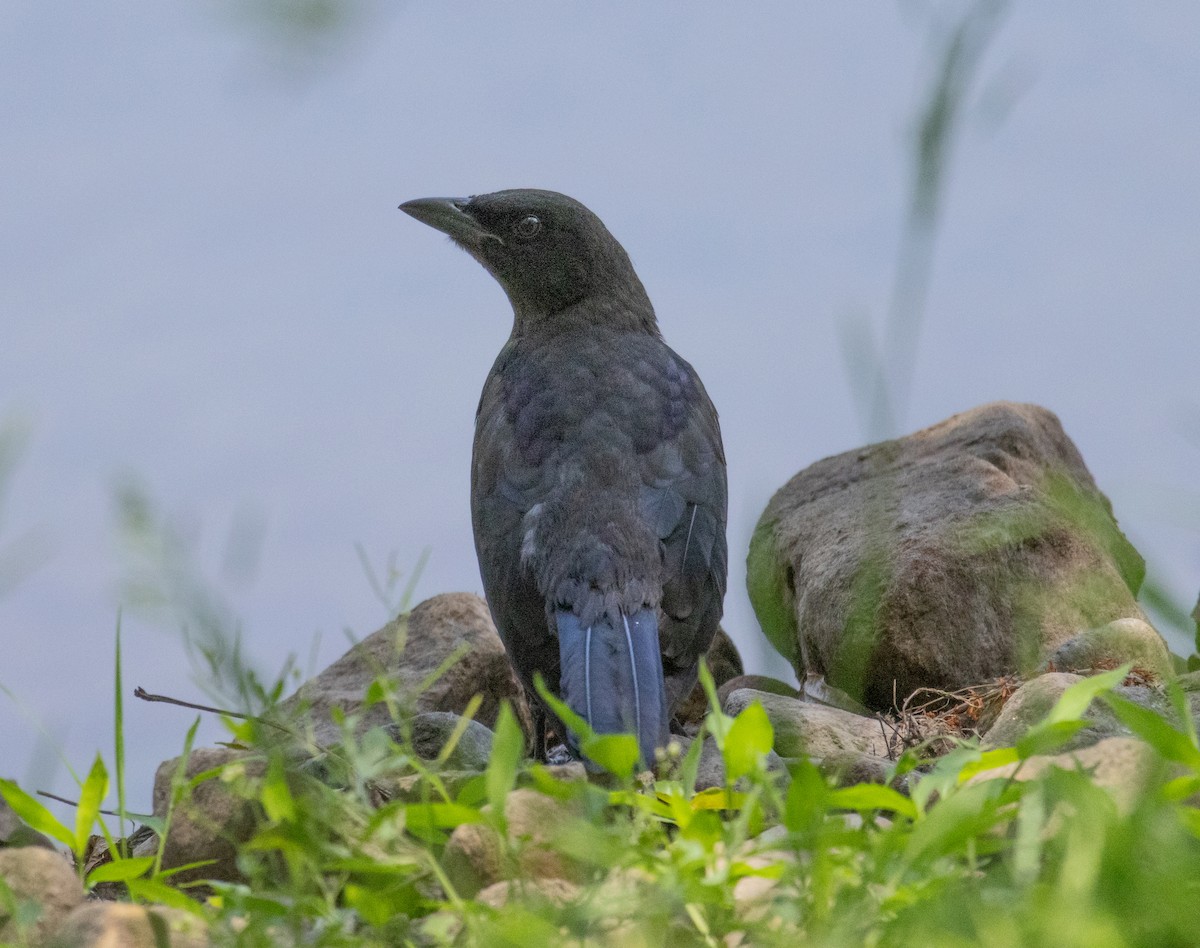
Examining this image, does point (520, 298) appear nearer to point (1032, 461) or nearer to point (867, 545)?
point (867, 545)

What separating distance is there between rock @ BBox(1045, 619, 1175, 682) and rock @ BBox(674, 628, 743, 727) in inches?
60.6

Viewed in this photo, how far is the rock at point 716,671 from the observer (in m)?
5.97

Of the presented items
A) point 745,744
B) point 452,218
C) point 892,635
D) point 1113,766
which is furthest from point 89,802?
point 452,218

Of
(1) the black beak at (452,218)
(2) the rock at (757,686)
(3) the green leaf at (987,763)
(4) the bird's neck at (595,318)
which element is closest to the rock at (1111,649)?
(2) the rock at (757,686)

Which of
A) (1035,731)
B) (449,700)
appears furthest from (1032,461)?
(1035,731)

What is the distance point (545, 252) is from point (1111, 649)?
287 cm

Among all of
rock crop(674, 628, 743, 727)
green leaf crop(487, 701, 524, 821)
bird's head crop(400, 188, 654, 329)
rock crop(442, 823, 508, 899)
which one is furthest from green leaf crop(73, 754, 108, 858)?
bird's head crop(400, 188, 654, 329)

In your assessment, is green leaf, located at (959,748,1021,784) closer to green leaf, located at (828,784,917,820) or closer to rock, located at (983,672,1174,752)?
green leaf, located at (828,784,917,820)

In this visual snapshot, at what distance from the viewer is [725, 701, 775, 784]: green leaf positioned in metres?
2.28

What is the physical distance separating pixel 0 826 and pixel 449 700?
2.43 m

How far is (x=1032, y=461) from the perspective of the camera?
244 inches

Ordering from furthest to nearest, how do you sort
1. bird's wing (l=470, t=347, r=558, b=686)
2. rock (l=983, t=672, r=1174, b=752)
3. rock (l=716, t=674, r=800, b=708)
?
rock (l=716, t=674, r=800, b=708) → bird's wing (l=470, t=347, r=558, b=686) → rock (l=983, t=672, r=1174, b=752)

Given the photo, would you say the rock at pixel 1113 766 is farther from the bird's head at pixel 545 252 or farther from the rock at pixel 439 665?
the bird's head at pixel 545 252

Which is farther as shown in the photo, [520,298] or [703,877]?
[520,298]
